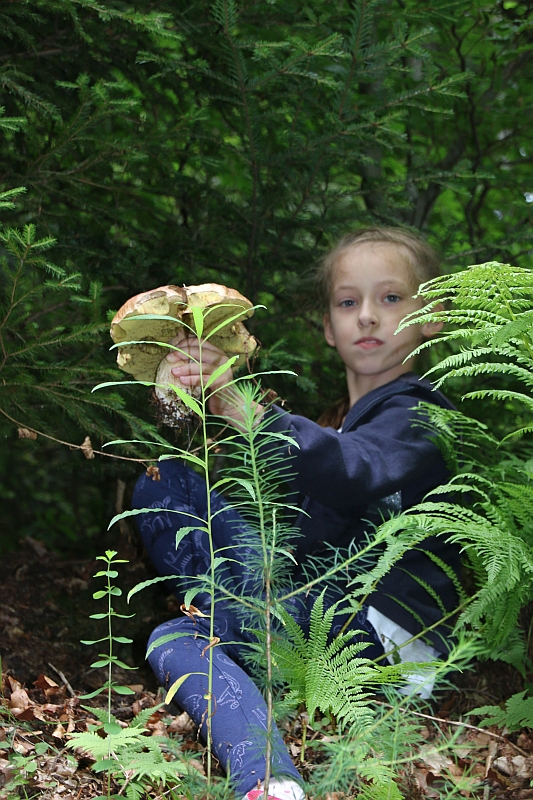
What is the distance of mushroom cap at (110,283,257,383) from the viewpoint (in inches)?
93.9

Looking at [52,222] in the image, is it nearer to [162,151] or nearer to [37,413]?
[162,151]

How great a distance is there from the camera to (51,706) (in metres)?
2.47

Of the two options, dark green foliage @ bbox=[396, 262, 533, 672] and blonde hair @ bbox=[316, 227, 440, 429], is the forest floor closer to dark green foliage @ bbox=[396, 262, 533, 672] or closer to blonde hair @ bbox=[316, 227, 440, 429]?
dark green foliage @ bbox=[396, 262, 533, 672]

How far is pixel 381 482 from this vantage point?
2801 mm

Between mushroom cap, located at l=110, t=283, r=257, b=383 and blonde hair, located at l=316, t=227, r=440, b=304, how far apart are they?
3.21 ft

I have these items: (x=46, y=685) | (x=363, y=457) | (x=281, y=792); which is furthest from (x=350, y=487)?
(x=46, y=685)

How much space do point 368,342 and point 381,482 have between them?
86 centimetres

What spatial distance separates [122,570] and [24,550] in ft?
2.76

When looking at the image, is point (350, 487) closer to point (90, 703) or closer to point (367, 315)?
point (367, 315)

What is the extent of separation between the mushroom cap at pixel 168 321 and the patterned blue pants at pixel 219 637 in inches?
24.6

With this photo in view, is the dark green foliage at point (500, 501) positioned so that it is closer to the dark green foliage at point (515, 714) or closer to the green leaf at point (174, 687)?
the dark green foliage at point (515, 714)

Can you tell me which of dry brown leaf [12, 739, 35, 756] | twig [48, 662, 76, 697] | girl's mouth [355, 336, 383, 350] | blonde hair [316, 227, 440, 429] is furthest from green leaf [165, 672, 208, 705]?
blonde hair [316, 227, 440, 429]

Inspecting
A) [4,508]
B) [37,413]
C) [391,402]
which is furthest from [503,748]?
[4,508]

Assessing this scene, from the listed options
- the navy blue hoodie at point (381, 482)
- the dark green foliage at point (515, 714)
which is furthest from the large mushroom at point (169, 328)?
the dark green foliage at point (515, 714)
